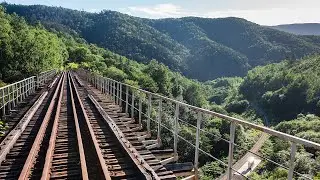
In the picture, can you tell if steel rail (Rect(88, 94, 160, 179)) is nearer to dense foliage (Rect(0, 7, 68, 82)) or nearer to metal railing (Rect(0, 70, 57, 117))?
metal railing (Rect(0, 70, 57, 117))

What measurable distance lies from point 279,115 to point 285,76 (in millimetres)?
28896

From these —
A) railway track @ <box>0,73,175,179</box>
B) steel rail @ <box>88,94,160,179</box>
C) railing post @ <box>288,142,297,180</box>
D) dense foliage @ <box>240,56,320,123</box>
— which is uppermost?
railing post @ <box>288,142,297,180</box>

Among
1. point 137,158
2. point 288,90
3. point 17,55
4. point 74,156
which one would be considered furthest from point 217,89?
point 137,158

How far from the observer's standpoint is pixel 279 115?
10862 cm

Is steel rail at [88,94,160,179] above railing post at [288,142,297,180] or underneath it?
underneath

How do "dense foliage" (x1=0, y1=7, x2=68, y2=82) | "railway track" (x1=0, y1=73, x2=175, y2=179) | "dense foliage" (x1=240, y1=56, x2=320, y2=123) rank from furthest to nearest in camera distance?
"dense foliage" (x1=240, y1=56, x2=320, y2=123) < "dense foliage" (x1=0, y1=7, x2=68, y2=82) < "railway track" (x1=0, y1=73, x2=175, y2=179)

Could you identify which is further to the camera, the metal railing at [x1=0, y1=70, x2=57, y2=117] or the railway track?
the metal railing at [x1=0, y1=70, x2=57, y2=117]

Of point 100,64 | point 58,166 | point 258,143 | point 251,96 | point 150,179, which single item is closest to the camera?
point 150,179

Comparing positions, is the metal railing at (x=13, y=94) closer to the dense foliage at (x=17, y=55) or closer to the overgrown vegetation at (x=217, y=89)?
the overgrown vegetation at (x=217, y=89)

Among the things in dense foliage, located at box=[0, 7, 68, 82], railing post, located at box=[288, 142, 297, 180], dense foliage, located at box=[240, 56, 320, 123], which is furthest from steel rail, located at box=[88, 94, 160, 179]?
dense foliage, located at box=[240, 56, 320, 123]

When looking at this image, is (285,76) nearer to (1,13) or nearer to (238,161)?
(238,161)

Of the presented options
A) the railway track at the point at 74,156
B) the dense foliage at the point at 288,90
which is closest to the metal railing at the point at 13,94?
the railway track at the point at 74,156

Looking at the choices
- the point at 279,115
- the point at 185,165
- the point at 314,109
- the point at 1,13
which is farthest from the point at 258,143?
the point at 185,165

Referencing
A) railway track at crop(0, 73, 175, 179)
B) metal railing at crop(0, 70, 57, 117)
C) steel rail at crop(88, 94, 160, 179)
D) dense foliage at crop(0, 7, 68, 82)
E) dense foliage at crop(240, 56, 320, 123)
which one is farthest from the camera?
dense foliage at crop(240, 56, 320, 123)
